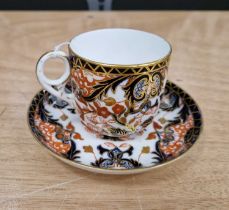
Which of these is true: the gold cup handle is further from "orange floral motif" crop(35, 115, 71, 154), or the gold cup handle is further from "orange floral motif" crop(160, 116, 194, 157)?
"orange floral motif" crop(160, 116, 194, 157)

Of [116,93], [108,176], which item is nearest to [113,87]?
[116,93]

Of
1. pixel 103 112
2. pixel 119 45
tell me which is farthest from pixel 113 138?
pixel 119 45

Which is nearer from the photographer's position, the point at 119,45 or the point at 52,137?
the point at 52,137

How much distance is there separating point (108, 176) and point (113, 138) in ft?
0.23

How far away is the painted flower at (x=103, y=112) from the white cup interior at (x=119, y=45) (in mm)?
113

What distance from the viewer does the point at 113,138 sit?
1.51 feet

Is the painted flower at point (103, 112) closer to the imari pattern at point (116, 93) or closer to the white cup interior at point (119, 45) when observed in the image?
the imari pattern at point (116, 93)

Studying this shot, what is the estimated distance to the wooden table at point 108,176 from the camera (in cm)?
37

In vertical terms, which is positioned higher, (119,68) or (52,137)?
(119,68)

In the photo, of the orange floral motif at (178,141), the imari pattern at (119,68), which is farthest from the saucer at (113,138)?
the imari pattern at (119,68)

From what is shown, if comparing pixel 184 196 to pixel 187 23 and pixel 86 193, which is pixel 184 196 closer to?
pixel 86 193

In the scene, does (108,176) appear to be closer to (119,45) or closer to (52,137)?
(52,137)

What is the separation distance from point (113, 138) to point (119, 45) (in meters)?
0.18

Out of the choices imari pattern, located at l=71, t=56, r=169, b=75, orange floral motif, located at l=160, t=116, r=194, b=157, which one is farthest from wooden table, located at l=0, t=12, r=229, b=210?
imari pattern, located at l=71, t=56, r=169, b=75
